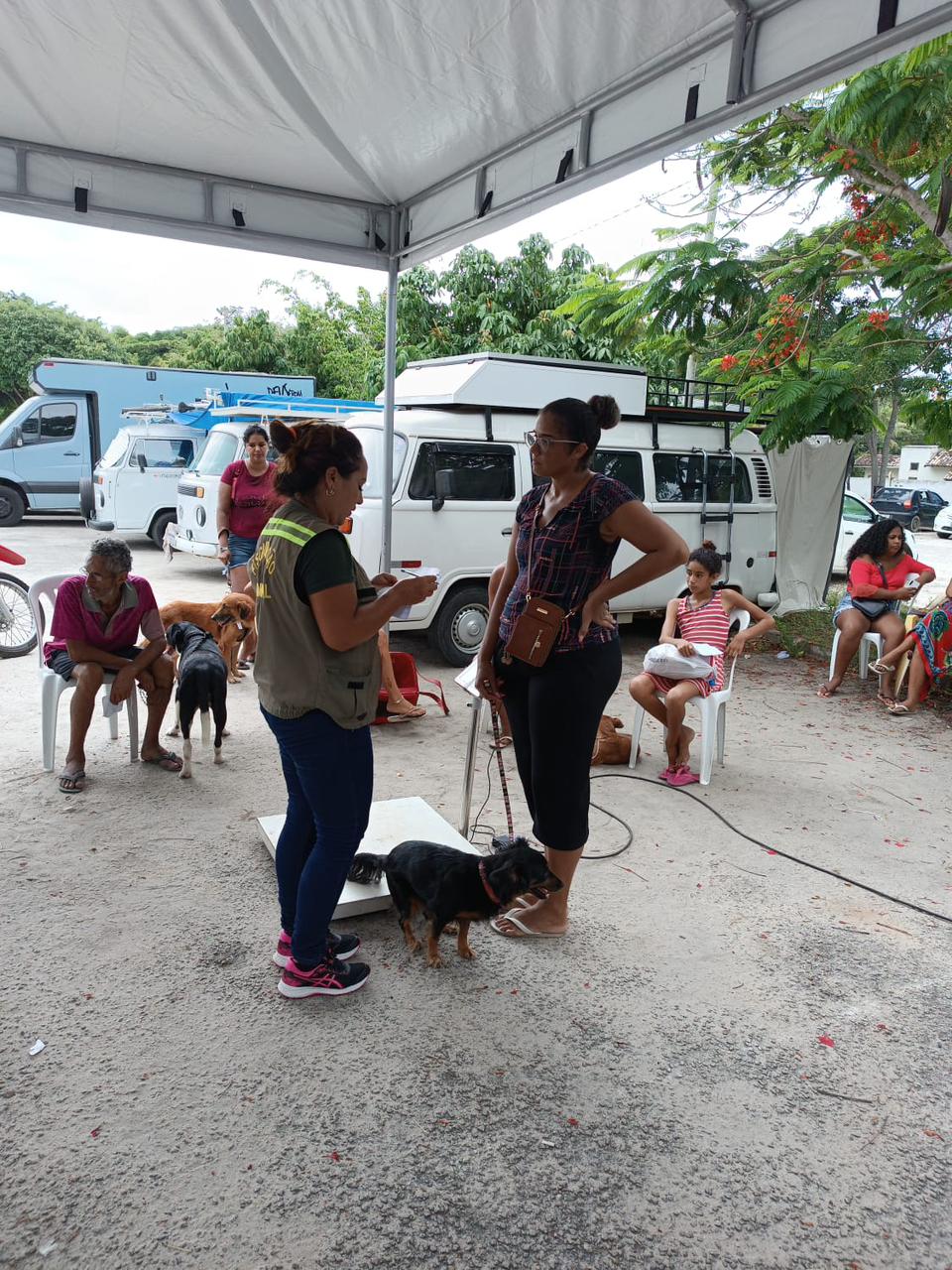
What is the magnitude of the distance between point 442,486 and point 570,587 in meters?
4.50

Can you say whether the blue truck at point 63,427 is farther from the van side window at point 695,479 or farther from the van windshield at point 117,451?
the van side window at point 695,479

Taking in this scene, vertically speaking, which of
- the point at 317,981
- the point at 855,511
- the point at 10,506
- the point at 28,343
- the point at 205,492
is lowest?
the point at 317,981

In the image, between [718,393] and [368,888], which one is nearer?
[368,888]

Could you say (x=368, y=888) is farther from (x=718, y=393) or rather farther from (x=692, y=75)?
(x=718, y=393)

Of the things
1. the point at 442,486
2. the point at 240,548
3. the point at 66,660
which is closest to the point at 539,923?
the point at 66,660

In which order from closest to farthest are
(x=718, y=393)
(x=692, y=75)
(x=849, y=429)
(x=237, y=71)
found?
(x=692, y=75)
(x=237, y=71)
(x=849, y=429)
(x=718, y=393)

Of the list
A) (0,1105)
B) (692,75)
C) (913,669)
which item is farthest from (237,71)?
(913,669)

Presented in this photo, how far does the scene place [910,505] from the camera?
29547 millimetres

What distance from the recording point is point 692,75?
3.26 m

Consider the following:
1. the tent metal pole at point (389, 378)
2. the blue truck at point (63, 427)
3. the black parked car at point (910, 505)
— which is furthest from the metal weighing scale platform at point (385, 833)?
the black parked car at point (910, 505)

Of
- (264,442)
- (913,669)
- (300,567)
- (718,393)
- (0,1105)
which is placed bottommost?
(0,1105)

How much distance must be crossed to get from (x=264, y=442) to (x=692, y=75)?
4.53 m

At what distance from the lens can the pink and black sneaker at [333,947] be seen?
305 cm

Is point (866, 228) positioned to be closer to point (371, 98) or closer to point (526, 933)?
point (371, 98)
